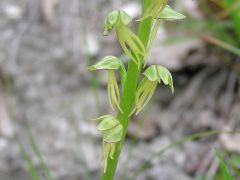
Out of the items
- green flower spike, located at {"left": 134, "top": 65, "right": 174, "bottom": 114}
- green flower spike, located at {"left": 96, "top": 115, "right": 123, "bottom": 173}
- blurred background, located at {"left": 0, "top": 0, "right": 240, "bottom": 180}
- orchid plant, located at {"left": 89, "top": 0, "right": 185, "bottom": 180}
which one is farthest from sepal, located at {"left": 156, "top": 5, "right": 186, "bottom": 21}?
blurred background, located at {"left": 0, "top": 0, "right": 240, "bottom": 180}

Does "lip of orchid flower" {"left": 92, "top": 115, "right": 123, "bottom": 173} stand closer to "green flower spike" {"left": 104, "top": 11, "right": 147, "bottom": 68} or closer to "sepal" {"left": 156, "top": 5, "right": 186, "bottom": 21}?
"green flower spike" {"left": 104, "top": 11, "right": 147, "bottom": 68}

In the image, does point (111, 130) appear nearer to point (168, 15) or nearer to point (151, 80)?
point (151, 80)

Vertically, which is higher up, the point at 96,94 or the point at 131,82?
the point at 131,82

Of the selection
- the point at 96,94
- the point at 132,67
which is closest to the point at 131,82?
the point at 132,67

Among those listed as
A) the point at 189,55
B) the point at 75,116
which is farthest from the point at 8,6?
the point at 189,55

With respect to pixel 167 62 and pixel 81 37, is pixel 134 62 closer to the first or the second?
pixel 167 62

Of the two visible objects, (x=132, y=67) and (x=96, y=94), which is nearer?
(x=132, y=67)

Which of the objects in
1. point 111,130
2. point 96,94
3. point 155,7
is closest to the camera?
point 155,7

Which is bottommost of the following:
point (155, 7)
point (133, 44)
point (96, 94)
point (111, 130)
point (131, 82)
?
point (96, 94)
